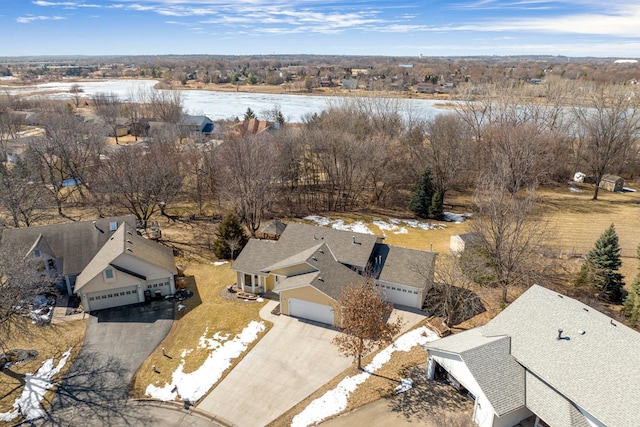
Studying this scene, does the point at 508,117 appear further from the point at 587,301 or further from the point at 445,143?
the point at 587,301

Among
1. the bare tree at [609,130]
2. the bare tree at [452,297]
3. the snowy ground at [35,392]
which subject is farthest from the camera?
the bare tree at [609,130]

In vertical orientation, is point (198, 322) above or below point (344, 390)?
below

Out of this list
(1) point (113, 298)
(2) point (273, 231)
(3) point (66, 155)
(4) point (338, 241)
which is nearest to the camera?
(1) point (113, 298)

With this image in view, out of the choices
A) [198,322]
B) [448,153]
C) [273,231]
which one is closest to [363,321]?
[198,322]

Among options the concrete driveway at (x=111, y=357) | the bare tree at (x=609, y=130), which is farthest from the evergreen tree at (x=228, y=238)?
the bare tree at (x=609, y=130)

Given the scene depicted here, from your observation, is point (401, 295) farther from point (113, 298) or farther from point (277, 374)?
point (113, 298)

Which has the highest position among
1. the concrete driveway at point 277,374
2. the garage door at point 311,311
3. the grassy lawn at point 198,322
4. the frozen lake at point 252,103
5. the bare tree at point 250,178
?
the frozen lake at point 252,103

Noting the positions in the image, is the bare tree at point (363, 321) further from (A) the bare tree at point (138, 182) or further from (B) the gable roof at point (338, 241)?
(A) the bare tree at point (138, 182)
